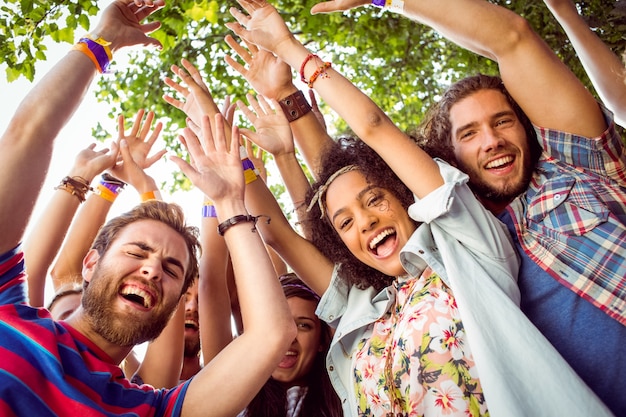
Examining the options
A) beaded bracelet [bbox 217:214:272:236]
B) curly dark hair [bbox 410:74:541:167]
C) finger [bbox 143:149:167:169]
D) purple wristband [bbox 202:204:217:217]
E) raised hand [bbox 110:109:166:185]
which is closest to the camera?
beaded bracelet [bbox 217:214:272:236]

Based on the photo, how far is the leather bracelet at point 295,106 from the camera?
9.60ft

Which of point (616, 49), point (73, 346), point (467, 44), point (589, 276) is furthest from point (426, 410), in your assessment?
point (616, 49)

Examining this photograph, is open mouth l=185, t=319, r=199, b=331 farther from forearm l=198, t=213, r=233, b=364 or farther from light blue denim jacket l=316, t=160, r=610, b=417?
light blue denim jacket l=316, t=160, r=610, b=417

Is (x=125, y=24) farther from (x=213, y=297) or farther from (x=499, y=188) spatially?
(x=499, y=188)

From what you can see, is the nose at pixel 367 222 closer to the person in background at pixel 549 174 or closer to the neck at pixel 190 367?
the person in background at pixel 549 174

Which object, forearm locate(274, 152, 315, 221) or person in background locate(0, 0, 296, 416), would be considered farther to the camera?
forearm locate(274, 152, 315, 221)

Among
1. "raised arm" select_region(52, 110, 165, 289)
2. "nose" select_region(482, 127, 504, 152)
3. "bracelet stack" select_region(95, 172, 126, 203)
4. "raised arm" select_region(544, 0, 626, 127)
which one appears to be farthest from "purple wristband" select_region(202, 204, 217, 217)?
"raised arm" select_region(544, 0, 626, 127)

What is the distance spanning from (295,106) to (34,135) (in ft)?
4.81

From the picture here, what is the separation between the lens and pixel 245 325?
2059 mm

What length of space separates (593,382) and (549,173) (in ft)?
2.68

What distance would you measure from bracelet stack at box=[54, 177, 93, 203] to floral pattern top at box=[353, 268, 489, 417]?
180cm

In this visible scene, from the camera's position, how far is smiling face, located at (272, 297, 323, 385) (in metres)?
2.88

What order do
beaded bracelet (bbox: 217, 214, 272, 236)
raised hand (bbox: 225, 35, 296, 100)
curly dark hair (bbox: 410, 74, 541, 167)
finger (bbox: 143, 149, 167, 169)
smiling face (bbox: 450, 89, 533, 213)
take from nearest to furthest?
beaded bracelet (bbox: 217, 214, 272, 236) → smiling face (bbox: 450, 89, 533, 213) → curly dark hair (bbox: 410, 74, 541, 167) → raised hand (bbox: 225, 35, 296, 100) → finger (bbox: 143, 149, 167, 169)

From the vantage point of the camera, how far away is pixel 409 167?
2012mm
